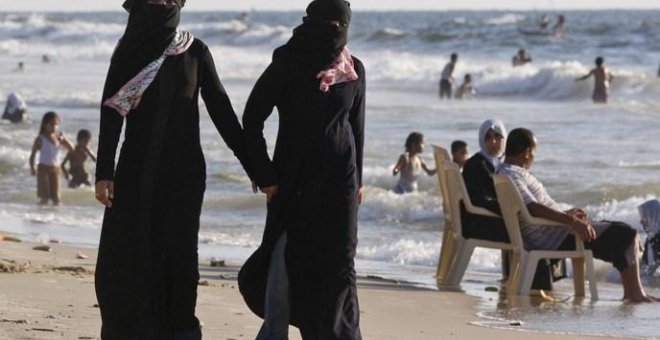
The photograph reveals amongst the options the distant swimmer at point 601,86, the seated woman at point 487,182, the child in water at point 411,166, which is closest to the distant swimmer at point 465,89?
the distant swimmer at point 601,86

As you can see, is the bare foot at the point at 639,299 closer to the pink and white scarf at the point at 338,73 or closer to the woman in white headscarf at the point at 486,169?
the woman in white headscarf at the point at 486,169

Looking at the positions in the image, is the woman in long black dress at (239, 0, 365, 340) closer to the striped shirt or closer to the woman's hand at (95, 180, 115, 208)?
the woman's hand at (95, 180, 115, 208)

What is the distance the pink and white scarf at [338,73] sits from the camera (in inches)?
240

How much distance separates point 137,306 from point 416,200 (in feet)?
32.9

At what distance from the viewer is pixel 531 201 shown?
9672 millimetres

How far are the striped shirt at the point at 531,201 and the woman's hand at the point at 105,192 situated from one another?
Result: 13.4ft

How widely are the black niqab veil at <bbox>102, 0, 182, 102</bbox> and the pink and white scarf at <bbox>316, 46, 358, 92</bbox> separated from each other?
1.88 ft

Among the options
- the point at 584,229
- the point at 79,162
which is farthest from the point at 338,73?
the point at 79,162

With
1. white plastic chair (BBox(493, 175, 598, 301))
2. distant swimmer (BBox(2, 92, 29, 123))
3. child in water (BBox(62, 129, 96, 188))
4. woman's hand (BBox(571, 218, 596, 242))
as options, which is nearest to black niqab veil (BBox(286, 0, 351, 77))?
white plastic chair (BBox(493, 175, 598, 301))

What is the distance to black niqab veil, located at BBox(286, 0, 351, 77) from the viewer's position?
6090 mm

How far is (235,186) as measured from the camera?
18062 mm

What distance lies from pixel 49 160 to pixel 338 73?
10.9 meters

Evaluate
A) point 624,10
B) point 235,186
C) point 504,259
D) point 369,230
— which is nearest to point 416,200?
point 369,230

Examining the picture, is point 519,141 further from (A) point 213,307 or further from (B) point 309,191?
(B) point 309,191
